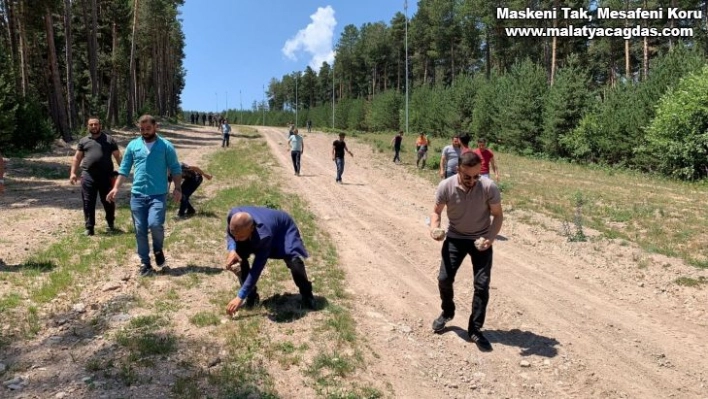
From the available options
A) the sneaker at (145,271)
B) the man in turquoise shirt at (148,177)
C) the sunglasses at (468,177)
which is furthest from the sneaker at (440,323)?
the sneaker at (145,271)

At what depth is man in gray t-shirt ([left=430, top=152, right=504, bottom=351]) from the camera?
4.92 meters

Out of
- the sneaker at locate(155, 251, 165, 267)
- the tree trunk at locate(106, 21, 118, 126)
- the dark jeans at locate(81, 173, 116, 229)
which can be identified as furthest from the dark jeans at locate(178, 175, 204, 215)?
the tree trunk at locate(106, 21, 118, 126)

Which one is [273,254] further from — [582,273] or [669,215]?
[669,215]

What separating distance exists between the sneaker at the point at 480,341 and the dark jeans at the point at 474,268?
6 centimetres

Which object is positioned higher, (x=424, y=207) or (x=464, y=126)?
(x=464, y=126)

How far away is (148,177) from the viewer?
21.3ft

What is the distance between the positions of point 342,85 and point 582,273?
94.8 m

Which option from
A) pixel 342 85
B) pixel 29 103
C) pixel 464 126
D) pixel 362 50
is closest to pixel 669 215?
pixel 29 103

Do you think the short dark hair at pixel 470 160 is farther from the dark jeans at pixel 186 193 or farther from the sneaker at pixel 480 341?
the dark jeans at pixel 186 193

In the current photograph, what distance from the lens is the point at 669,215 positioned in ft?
40.6

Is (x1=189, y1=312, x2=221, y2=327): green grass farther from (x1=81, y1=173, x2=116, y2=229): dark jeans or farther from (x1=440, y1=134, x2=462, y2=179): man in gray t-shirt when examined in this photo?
(x1=440, y1=134, x2=462, y2=179): man in gray t-shirt

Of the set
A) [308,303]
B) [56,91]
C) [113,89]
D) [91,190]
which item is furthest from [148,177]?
[113,89]

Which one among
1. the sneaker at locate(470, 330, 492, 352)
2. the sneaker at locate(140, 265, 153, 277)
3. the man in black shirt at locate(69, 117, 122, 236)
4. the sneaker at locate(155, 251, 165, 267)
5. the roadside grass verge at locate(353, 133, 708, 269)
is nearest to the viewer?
the sneaker at locate(470, 330, 492, 352)


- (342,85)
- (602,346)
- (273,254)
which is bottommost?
(602,346)
